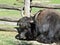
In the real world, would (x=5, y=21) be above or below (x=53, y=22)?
below

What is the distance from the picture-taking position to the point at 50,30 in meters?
5.74

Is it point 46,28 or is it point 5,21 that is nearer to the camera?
point 46,28

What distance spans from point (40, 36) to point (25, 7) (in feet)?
9.57

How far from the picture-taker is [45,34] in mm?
5816

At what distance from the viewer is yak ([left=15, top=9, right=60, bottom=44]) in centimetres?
573

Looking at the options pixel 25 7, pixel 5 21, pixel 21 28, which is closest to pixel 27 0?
pixel 25 7

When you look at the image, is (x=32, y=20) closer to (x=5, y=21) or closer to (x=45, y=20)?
(x=45, y=20)

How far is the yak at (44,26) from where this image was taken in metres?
5.73

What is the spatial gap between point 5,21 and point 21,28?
9.05ft

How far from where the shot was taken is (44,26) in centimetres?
577

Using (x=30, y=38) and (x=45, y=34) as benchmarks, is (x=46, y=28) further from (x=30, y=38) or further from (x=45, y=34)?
(x=30, y=38)

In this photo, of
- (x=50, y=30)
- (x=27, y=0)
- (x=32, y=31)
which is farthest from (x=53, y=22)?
(x=27, y=0)

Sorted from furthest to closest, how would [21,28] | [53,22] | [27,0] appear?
1. [27,0]
2. [21,28]
3. [53,22]

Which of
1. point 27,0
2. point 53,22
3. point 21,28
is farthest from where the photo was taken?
point 27,0
